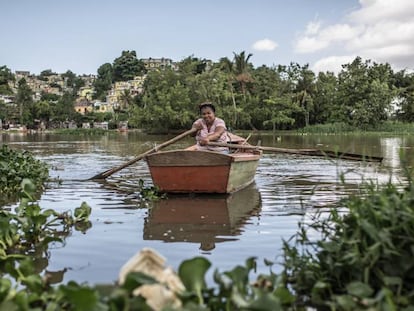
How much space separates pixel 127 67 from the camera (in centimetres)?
13062

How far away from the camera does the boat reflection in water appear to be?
6039 mm

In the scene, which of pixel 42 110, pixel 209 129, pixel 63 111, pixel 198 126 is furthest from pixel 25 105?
pixel 209 129

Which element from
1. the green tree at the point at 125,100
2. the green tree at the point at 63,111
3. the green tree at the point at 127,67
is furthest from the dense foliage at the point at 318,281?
the green tree at the point at 127,67

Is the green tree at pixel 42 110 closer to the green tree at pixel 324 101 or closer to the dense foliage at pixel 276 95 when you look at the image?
the dense foliage at pixel 276 95

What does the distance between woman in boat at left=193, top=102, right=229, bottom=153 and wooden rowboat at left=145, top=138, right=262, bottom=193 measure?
718mm

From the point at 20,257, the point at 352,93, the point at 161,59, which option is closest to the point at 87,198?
the point at 20,257

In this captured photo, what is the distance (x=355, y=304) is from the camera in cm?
294

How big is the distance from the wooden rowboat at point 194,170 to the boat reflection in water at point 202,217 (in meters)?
0.18

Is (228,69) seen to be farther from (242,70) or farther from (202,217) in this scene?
(202,217)

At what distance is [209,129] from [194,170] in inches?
56.9

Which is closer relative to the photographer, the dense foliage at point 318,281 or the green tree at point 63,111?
the dense foliage at point 318,281

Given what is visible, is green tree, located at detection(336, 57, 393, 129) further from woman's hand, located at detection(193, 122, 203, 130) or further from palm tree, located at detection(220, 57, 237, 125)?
woman's hand, located at detection(193, 122, 203, 130)

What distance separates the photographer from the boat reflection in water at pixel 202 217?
604 centimetres

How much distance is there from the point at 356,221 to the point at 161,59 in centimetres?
16793
